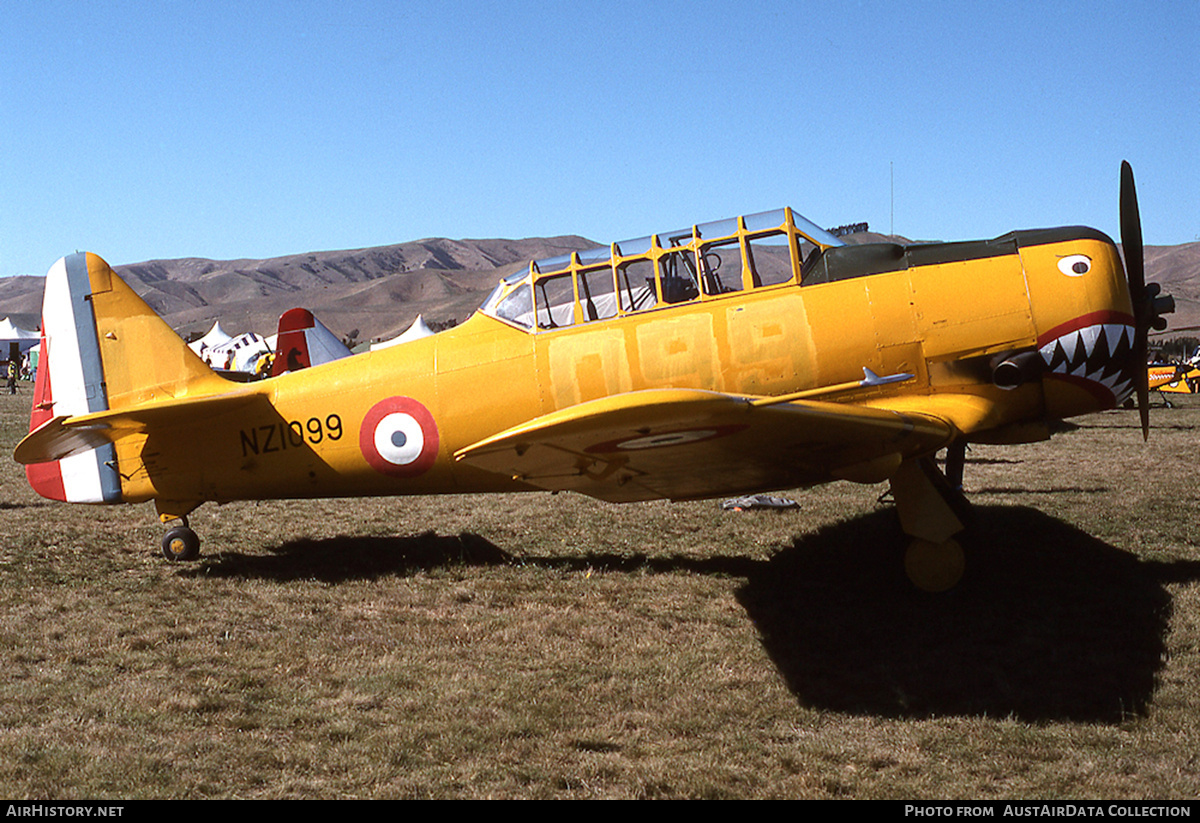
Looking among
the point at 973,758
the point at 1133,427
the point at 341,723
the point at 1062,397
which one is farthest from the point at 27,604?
the point at 1133,427

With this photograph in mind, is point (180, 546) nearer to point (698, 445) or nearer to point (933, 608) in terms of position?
point (698, 445)

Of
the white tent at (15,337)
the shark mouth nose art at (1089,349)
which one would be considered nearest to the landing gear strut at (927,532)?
the shark mouth nose art at (1089,349)

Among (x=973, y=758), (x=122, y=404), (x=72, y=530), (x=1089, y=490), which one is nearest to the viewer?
(x=973, y=758)

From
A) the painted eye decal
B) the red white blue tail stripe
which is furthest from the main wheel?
the painted eye decal

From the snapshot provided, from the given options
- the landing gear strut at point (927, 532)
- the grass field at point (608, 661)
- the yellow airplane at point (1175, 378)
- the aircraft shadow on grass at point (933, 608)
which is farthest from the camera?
the yellow airplane at point (1175, 378)

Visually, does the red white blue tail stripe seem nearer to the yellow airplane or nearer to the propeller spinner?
the propeller spinner

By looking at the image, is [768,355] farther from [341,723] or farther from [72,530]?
[72,530]

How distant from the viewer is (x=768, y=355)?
5.58 meters

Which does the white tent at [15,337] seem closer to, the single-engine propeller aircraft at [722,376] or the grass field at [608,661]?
the grass field at [608,661]

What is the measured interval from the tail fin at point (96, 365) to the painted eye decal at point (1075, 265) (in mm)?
6387

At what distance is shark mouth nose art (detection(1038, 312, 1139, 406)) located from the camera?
5.41 m

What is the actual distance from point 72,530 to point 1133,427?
17306mm

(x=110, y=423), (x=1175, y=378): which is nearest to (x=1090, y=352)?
(x=110, y=423)

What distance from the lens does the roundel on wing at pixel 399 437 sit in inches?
247
